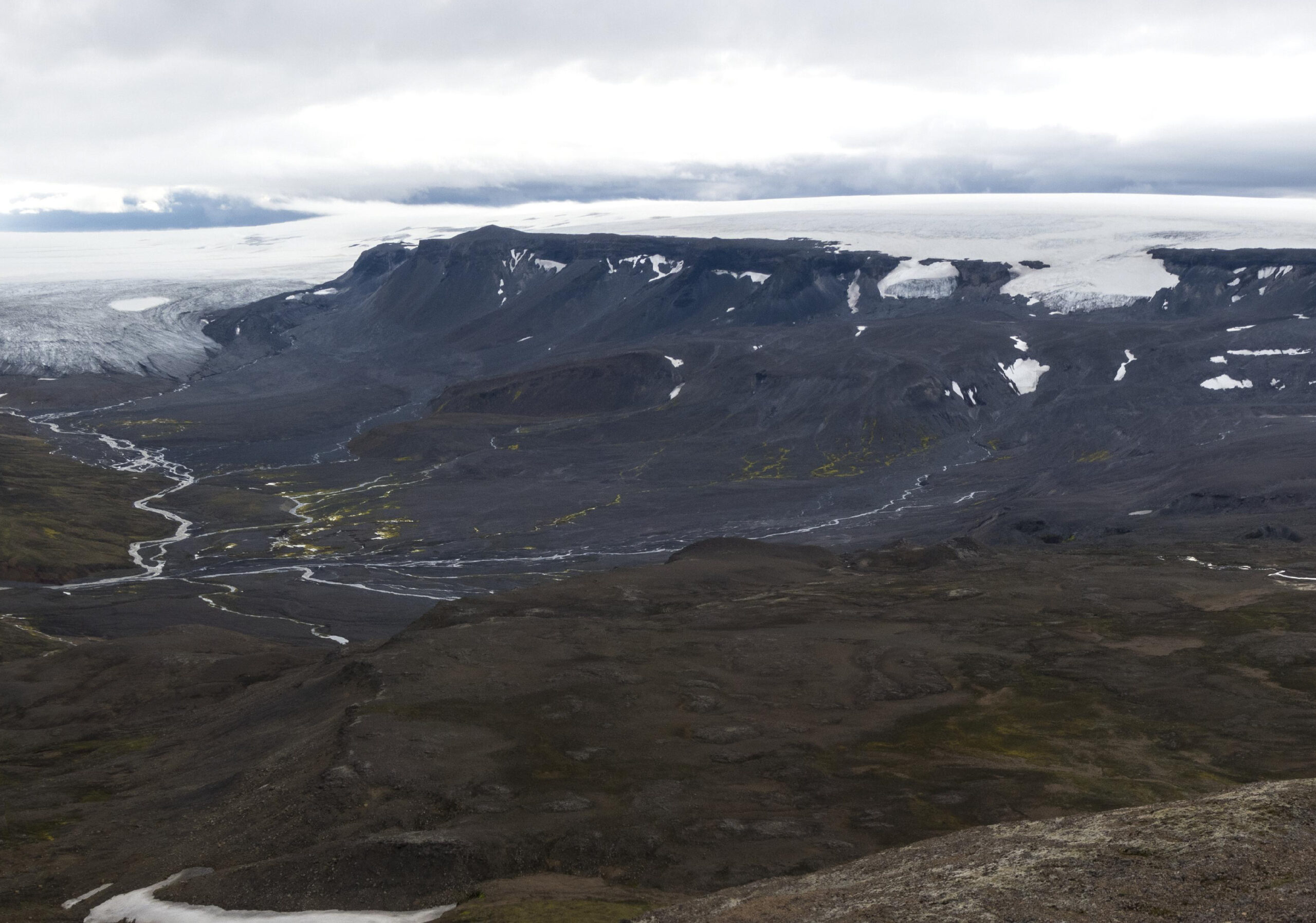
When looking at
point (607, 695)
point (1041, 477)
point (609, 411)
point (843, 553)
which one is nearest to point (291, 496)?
point (609, 411)

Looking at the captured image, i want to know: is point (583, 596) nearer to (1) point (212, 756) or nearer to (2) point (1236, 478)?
(1) point (212, 756)

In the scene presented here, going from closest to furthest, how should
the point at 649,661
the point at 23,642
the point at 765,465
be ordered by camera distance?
the point at 649,661 → the point at 23,642 → the point at 765,465

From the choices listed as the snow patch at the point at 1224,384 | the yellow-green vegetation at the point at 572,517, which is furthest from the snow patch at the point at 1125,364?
the yellow-green vegetation at the point at 572,517

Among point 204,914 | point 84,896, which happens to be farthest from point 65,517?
point 204,914

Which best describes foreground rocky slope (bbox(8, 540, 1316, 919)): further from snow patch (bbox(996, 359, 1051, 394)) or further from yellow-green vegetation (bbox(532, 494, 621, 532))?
snow patch (bbox(996, 359, 1051, 394))

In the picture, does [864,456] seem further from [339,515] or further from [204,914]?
[204,914]
